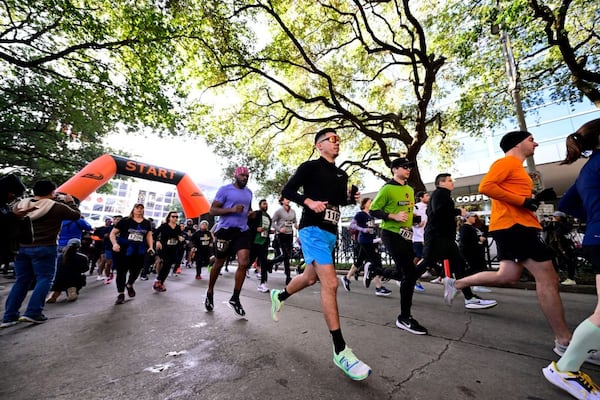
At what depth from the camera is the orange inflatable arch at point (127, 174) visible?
10.1m

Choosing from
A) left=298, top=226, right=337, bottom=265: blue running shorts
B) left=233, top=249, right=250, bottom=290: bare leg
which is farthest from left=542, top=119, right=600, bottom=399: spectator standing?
left=233, top=249, right=250, bottom=290: bare leg

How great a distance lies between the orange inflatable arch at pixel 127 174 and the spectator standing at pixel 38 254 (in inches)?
248

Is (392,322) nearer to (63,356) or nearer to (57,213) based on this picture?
(63,356)

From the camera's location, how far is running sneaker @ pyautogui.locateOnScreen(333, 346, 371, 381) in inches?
68.9

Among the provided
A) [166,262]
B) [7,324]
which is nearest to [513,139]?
[7,324]

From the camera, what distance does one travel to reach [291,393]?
1617mm

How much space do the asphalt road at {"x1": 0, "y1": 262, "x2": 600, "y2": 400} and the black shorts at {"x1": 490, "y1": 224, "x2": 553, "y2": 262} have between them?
826 millimetres

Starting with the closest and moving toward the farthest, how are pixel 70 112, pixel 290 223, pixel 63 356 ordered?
pixel 63 356 < pixel 290 223 < pixel 70 112

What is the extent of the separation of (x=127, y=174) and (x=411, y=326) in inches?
529

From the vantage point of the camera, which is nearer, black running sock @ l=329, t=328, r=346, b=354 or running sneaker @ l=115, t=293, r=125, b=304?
black running sock @ l=329, t=328, r=346, b=354

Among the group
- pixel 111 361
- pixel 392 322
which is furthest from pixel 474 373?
pixel 111 361

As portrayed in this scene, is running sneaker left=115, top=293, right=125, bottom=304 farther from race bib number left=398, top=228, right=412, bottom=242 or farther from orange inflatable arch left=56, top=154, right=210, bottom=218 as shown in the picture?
orange inflatable arch left=56, top=154, right=210, bottom=218

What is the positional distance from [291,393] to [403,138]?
37.6 feet

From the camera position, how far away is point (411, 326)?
2.78 metres
